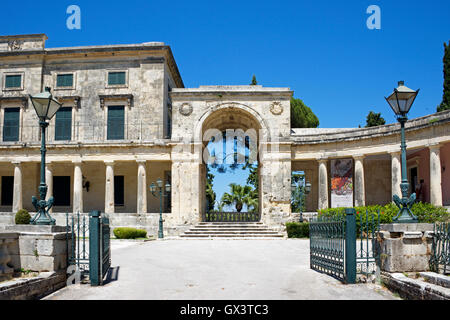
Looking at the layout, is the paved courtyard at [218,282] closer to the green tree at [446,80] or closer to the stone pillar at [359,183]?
the stone pillar at [359,183]

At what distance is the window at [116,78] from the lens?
95.9ft

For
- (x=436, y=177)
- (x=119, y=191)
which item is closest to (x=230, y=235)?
(x=119, y=191)

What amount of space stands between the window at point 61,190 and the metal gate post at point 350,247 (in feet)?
80.0

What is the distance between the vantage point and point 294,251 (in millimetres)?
15148

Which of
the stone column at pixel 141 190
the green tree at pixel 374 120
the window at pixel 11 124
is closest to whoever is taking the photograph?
the stone column at pixel 141 190

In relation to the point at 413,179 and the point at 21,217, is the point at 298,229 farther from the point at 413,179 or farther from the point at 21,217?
the point at 21,217

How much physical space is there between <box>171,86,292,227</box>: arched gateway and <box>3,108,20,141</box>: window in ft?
39.8

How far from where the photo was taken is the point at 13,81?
29.8 meters

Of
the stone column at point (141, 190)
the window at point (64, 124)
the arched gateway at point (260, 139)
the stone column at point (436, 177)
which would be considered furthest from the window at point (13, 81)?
the stone column at point (436, 177)

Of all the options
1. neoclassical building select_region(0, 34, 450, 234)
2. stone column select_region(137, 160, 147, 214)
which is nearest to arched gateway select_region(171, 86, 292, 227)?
neoclassical building select_region(0, 34, 450, 234)

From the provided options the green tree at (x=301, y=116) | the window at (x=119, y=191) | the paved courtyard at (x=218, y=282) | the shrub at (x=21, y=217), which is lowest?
the paved courtyard at (x=218, y=282)

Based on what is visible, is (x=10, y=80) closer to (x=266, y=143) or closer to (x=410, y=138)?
(x=266, y=143)

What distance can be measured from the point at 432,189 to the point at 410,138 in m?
2.90
